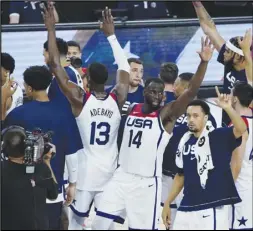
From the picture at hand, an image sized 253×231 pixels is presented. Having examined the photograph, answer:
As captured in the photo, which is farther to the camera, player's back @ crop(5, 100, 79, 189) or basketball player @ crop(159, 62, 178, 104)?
basketball player @ crop(159, 62, 178, 104)

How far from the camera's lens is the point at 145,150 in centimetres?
854

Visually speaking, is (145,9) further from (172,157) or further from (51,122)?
(51,122)

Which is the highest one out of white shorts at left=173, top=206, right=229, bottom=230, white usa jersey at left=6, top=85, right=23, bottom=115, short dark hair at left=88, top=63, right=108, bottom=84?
short dark hair at left=88, top=63, right=108, bottom=84

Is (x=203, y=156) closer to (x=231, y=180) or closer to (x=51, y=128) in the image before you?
(x=231, y=180)

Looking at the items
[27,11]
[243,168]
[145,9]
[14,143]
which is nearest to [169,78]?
[243,168]

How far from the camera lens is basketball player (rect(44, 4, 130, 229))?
28.2ft

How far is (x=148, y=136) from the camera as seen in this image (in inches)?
336

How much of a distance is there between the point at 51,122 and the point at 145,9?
5240 mm

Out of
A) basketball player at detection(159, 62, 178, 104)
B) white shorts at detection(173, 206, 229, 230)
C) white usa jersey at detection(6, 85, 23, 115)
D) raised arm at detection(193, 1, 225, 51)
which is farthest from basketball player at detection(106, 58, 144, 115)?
white shorts at detection(173, 206, 229, 230)

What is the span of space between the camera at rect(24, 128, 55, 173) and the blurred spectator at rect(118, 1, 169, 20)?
5.99 meters

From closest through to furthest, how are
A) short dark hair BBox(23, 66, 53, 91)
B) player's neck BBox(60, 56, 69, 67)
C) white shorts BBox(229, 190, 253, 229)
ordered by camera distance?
short dark hair BBox(23, 66, 53, 91)
white shorts BBox(229, 190, 253, 229)
player's neck BBox(60, 56, 69, 67)

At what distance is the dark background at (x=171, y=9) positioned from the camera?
516 inches

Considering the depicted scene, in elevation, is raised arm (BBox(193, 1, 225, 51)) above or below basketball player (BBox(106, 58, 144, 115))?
above

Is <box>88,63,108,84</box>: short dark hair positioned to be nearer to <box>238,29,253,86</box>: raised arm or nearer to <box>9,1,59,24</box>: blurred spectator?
<box>238,29,253,86</box>: raised arm
